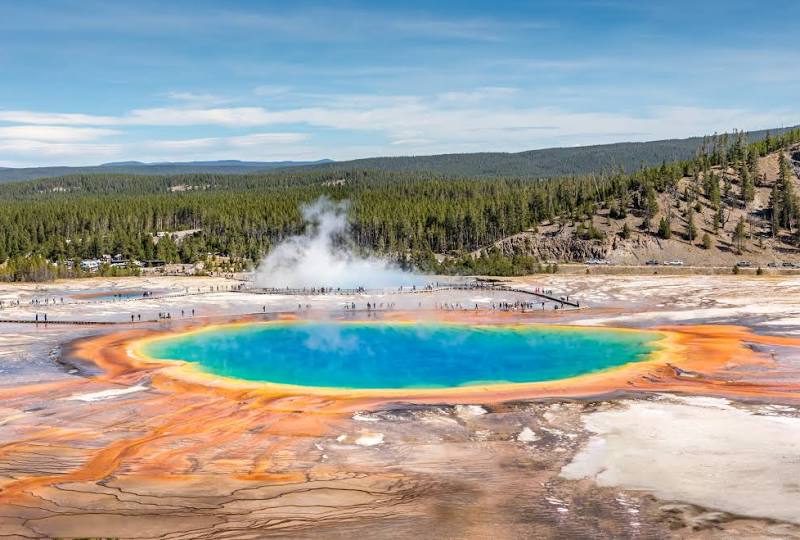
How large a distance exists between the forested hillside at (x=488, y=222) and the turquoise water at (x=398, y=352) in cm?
3904

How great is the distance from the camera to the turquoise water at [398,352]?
35.9m

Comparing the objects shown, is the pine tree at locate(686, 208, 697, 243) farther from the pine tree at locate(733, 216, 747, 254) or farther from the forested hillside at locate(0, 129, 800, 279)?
the pine tree at locate(733, 216, 747, 254)

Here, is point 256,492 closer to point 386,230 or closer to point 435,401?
point 435,401

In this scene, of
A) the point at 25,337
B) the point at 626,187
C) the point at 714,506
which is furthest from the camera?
the point at 626,187

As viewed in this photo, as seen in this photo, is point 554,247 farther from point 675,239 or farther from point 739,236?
point 739,236

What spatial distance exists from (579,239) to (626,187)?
1824 centimetres

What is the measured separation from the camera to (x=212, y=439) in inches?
979

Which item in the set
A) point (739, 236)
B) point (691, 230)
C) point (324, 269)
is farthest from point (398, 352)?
point (739, 236)

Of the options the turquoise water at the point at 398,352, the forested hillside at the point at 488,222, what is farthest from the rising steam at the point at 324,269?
the turquoise water at the point at 398,352

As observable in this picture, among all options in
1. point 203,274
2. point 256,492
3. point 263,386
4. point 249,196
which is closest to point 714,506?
point 256,492

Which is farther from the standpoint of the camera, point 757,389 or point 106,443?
point 757,389

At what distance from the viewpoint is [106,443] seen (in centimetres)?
2431

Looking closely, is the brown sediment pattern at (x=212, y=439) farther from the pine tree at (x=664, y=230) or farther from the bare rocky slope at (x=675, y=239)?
the pine tree at (x=664, y=230)

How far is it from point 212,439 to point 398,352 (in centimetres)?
1897
